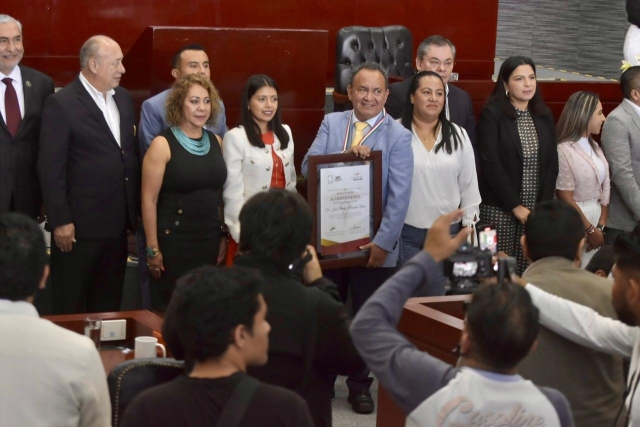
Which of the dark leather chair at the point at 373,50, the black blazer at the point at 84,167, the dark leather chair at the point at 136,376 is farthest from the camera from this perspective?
the dark leather chair at the point at 373,50

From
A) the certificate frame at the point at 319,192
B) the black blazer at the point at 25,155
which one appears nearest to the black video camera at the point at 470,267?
the certificate frame at the point at 319,192

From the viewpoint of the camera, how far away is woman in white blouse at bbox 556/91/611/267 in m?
5.92

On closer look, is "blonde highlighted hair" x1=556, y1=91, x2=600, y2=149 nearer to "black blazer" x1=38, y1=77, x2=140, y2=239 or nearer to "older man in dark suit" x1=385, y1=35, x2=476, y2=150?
"older man in dark suit" x1=385, y1=35, x2=476, y2=150

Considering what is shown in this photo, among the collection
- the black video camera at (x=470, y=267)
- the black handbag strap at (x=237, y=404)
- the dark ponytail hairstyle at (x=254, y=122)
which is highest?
the dark ponytail hairstyle at (x=254, y=122)

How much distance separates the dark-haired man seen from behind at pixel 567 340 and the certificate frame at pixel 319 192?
1815 millimetres

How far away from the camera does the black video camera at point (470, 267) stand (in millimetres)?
2541

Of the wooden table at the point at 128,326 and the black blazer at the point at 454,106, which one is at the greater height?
the black blazer at the point at 454,106

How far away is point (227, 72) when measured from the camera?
586 centimetres

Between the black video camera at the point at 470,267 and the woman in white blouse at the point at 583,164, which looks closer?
the black video camera at the point at 470,267

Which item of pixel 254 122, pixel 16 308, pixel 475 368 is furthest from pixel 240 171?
pixel 475 368

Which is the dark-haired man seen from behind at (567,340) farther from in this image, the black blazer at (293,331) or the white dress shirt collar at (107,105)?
the white dress shirt collar at (107,105)

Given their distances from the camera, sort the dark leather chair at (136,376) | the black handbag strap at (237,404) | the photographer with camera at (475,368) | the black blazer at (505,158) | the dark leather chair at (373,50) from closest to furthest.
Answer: the black handbag strap at (237,404)
the photographer with camera at (475,368)
the dark leather chair at (136,376)
the black blazer at (505,158)
the dark leather chair at (373,50)

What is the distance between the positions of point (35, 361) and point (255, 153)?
9.05 feet

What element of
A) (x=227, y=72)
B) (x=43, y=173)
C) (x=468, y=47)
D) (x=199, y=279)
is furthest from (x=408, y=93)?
(x=468, y=47)
